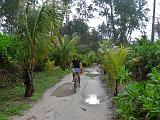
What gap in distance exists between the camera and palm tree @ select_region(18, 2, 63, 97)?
542 inches

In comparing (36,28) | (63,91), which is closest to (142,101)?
(36,28)

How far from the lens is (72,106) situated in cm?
1281

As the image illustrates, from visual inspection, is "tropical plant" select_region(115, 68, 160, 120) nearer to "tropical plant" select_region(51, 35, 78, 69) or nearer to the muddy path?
the muddy path

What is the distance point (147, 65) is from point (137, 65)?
152cm

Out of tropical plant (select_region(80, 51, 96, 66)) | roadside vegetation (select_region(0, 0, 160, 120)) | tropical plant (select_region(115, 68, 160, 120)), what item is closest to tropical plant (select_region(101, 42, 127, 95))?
roadside vegetation (select_region(0, 0, 160, 120))

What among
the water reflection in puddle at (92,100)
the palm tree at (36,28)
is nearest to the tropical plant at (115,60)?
the water reflection in puddle at (92,100)

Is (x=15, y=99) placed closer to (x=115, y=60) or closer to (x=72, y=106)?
(x=72, y=106)

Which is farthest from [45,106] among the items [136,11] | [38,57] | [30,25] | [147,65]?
[136,11]

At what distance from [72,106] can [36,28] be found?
3327 millimetres

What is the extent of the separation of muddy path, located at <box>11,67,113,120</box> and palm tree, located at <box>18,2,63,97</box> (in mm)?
1760

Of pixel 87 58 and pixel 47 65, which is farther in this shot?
pixel 87 58

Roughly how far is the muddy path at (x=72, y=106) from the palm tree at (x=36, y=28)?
1760 millimetres

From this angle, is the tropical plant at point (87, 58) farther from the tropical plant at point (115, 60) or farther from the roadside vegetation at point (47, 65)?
the tropical plant at point (115, 60)

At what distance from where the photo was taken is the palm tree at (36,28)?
1377cm
